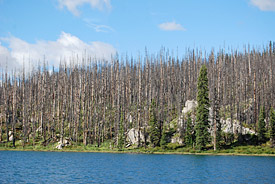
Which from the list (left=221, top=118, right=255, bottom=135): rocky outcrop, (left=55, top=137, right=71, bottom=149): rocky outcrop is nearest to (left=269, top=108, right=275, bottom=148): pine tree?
(left=221, top=118, right=255, bottom=135): rocky outcrop

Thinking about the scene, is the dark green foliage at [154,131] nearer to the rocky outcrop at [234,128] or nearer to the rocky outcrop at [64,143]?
the rocky outcrop at [234,128]

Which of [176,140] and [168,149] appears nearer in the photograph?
[168,149]

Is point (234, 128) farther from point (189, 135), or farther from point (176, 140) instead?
point (176, 140)

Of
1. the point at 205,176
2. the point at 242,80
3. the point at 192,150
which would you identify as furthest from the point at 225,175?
the point at 242,80

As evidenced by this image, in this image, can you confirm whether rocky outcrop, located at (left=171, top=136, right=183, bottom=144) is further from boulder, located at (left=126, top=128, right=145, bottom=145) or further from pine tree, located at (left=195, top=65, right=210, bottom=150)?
boulder, located at (left=126, top=128, right=145, bottom=145)

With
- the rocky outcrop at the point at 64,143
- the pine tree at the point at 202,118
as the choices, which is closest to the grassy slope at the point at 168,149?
the rocky outcrop at the point at 64,143

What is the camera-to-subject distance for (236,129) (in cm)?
6406

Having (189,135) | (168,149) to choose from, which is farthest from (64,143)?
(189,135)

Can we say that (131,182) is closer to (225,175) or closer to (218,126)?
(225,175)

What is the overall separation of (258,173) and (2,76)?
8769 cm

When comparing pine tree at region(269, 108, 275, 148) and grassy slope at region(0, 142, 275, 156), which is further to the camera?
pine tree at region(269, 108, 275, 148)

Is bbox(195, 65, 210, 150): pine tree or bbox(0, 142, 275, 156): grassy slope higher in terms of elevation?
bbox(195, 65, 210, 150): pine tree

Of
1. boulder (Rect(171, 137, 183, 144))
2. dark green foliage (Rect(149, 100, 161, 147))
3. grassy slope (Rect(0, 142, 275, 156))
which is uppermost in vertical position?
dark green foliage (Rect(149, 100, 161, 147))

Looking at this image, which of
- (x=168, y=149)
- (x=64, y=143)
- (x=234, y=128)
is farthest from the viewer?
(x=64, y=143)
